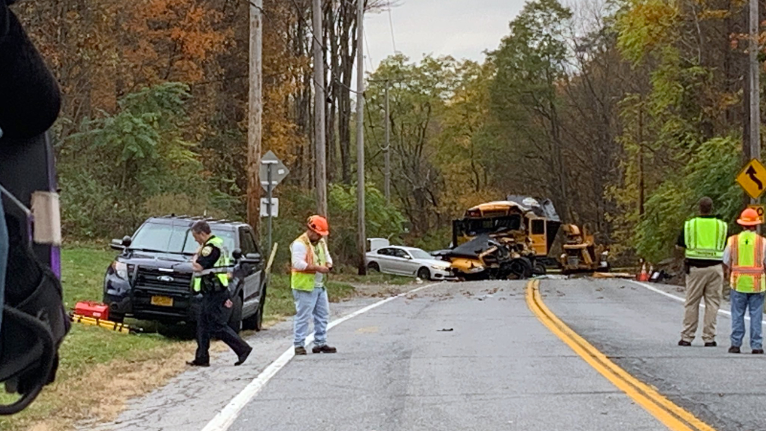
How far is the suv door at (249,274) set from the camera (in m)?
16.3

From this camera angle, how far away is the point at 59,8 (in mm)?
30109

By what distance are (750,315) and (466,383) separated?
4.74m

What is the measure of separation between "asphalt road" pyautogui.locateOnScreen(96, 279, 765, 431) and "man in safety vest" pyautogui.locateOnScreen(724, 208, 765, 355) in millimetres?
329

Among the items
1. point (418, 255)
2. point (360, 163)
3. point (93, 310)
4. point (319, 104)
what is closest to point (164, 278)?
point (93, 310)

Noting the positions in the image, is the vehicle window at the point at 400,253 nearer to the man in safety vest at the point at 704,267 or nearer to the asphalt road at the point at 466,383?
the asphalt road at the point at 466,383

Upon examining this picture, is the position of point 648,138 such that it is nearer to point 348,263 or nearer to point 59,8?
point 348,263

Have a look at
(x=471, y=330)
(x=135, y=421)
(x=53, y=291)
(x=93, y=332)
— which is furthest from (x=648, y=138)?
(x=53, y=291)

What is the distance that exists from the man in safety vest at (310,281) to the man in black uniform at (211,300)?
0.83 meters

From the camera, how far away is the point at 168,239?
653 inches

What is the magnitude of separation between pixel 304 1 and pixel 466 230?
40.1 ft

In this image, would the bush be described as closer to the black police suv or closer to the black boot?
the black police suv

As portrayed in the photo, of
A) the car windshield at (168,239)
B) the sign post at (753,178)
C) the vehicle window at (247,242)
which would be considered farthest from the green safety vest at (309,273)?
the sign post at (753,178)

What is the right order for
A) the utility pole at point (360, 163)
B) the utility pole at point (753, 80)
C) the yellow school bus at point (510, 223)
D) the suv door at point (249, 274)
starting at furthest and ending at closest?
the yellow school bus at point (510, 223) < the utility pole at point (360, 163) < the utility pole at point (753, 80) < the suv door at point (249, 274)

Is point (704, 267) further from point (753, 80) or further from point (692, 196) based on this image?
point (692, 196)
